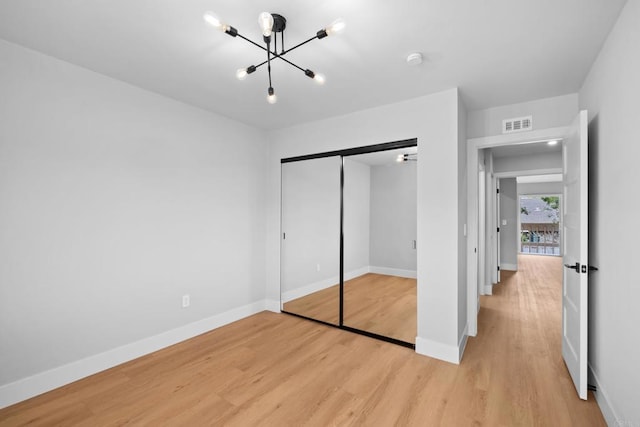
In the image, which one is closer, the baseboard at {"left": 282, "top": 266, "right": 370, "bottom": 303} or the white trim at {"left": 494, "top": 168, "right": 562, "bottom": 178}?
the baseboard at {"left": 282, "top": 266, "right": 370, "bottom": 303}

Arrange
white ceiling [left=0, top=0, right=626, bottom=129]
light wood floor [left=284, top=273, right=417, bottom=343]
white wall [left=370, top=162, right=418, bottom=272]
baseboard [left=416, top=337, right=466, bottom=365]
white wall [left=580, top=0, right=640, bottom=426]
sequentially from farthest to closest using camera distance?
1. light wood floor [left=284, top=273, right=417, bottom=343]
2. white wall [left=370, top=162, right=418, bottom=272]
3. baseboard [left=416, top=337, right=466, bottom=365]
4. white ceiling [left=0, top=0, right=626, bottom=129]
5. white wall [left=580, top=0, right=640, bottom=426]

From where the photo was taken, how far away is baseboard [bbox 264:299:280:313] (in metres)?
3.98

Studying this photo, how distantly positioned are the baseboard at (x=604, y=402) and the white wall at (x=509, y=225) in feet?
18.4

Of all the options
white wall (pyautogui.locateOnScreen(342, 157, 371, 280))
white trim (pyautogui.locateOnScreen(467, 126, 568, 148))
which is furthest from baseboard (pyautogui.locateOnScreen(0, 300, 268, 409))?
white trim (pyautogui.locateOnScreen(467, 126, 568, 148))

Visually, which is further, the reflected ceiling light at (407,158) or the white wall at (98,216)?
the reflected ceiling light at (407,158)

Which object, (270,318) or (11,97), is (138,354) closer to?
(270,318)

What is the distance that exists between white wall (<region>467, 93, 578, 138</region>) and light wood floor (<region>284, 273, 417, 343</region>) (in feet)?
6.20

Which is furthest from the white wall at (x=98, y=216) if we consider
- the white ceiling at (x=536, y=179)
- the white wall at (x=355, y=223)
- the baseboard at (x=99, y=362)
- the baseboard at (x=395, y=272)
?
the white ceiling at (x=536, y=179)

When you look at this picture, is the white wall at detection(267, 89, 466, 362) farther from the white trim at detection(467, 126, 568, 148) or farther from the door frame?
the white trim at detection(467, 126, 568, 148)

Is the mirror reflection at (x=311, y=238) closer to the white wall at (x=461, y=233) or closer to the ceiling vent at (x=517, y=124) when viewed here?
the white wall at (x=461, y=233)

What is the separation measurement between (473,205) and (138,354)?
386 cm

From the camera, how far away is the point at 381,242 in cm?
346

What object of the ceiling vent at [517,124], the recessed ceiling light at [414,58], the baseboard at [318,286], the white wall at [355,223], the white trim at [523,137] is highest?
the recessed ceiling light at [414,58]

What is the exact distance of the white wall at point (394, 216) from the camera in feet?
10.2
